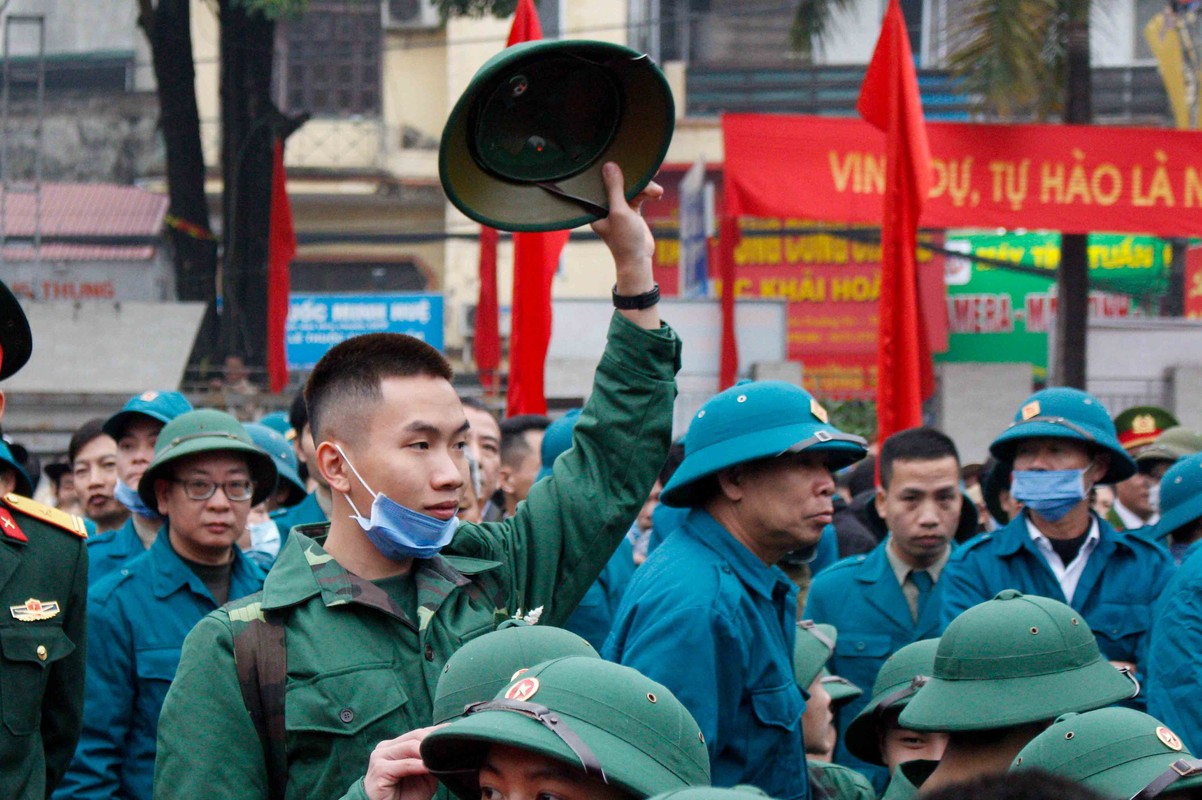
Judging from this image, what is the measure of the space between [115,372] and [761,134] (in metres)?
6.23

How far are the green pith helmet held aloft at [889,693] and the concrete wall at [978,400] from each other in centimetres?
1099

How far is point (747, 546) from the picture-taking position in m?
3.99

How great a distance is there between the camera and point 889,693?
13.5 ft

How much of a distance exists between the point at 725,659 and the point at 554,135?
127cm

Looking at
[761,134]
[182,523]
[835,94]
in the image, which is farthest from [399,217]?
[182,523]

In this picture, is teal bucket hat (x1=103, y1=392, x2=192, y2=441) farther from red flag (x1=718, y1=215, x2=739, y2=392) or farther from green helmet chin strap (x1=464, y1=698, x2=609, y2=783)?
red flag (x1=718, y1=215, x2=739, y2=392)

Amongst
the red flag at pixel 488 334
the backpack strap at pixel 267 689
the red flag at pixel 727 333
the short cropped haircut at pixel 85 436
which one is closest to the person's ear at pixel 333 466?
the backpack strap at pixel 267 689

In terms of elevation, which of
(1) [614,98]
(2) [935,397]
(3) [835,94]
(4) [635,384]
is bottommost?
(2) [935,397]

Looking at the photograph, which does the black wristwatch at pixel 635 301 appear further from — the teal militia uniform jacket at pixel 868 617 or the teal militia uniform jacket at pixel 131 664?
the teal militia uniform jacket at pixel 868 617

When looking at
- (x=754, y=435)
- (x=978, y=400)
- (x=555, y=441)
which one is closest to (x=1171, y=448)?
(x=555, y=441)

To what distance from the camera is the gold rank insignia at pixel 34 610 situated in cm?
377

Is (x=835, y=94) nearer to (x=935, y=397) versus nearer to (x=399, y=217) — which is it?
(x=399, y=217)

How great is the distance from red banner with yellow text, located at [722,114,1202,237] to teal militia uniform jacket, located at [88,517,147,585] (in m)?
6.82

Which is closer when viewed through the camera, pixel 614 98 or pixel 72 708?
pixel 614 98
